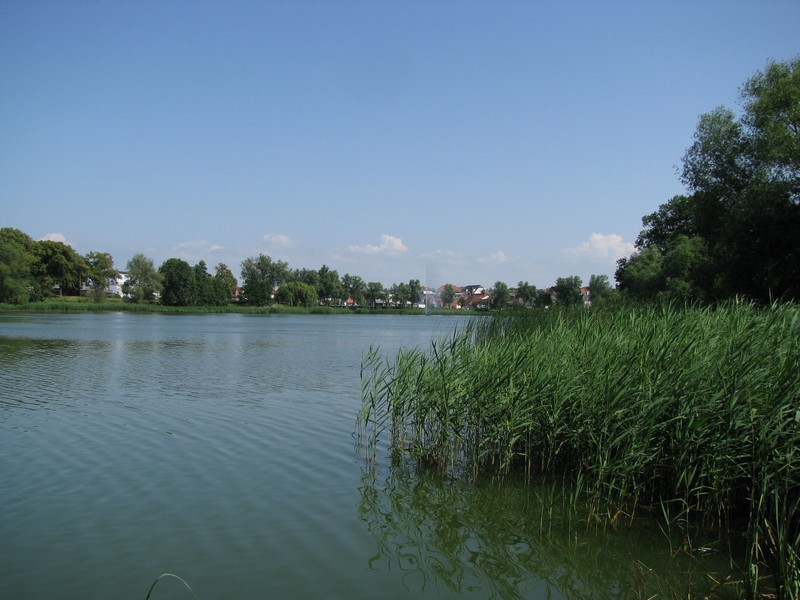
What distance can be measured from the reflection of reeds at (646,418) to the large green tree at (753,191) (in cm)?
1502

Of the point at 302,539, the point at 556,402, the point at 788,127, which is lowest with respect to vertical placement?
the point at 302,539

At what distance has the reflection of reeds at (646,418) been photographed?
6.45 m

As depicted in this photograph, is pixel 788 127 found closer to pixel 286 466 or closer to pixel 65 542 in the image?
pixel 286 466

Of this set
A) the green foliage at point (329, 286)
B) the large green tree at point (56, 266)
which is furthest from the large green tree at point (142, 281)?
the green foliage at point (329, 286)

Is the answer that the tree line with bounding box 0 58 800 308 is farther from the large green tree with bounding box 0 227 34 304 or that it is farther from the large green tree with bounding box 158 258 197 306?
the large green tree with bounding box 158 258 197 306

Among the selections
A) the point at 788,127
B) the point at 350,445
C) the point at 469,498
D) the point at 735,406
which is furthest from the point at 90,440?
the point at 788,127

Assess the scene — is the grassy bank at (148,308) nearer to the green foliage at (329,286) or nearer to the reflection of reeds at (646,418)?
the green foliage at (329,286)

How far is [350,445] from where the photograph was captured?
11.4 m

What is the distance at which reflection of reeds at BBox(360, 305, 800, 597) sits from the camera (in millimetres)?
6449

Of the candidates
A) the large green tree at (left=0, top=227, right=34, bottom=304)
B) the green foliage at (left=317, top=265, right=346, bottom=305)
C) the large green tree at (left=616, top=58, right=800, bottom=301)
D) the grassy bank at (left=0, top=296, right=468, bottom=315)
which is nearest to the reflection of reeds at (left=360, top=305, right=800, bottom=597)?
the large green tree at (left=616, top=58, right=800, bottom=301)

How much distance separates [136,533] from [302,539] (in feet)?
6.34

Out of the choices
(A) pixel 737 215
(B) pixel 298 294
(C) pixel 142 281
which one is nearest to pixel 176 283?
(C) pixel 142 281

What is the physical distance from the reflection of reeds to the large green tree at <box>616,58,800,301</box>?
49.3 ft

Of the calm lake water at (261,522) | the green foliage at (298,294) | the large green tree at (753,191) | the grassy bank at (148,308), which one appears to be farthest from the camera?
the green foliage at (298,294)
